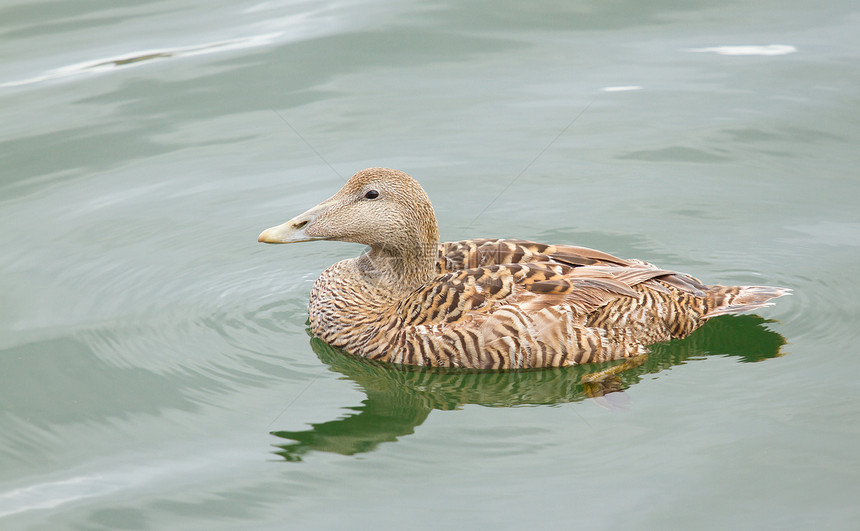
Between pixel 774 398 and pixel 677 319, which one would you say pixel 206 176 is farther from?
pixel 774 398

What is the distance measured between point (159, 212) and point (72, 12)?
4.53m

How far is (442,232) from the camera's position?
322 inches

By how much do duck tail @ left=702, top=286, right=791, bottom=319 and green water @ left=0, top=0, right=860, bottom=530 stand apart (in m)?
0.24

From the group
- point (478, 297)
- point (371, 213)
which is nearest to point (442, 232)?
point (371, 213)

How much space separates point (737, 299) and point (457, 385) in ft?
5.93

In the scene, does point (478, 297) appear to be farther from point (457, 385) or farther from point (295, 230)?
point (295, 230)

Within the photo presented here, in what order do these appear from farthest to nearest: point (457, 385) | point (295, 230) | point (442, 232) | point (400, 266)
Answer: point (442, 232)
point (400, 266)
point (295, 230)
point (457, 385)

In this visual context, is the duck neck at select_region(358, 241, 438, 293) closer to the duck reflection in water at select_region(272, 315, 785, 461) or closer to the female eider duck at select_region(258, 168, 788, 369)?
the female eider duck at select_region(258, 168, 788, 369)

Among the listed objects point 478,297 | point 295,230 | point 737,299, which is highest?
point 295,230

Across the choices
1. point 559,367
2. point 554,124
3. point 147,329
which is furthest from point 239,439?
point 554,124

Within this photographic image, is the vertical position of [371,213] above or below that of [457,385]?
above

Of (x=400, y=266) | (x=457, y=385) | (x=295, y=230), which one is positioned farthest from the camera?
(x=400, y=266)

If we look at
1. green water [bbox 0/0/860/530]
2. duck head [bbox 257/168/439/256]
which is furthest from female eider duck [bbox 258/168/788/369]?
green water [bbox 0/0/860/530]

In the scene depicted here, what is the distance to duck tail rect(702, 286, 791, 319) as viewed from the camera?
21.7 ft
